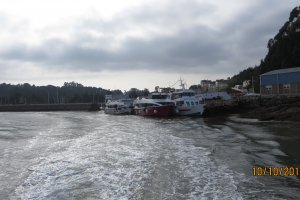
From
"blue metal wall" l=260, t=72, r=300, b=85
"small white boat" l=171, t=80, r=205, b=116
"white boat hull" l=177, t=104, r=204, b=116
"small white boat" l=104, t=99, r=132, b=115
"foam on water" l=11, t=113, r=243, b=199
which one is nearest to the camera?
"foam on water" l=11, t=113, r=243, b=199

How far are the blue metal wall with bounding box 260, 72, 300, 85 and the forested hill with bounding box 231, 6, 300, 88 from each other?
11189 millimetres

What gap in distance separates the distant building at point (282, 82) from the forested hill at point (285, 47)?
11098 mm

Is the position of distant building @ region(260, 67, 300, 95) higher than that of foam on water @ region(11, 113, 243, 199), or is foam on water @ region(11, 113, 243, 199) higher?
distant building @ region(260, 67, 300, 95)

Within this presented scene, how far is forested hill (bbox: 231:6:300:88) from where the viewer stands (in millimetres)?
77831

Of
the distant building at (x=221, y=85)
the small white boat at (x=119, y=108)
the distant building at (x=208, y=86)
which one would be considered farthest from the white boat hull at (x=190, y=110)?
the distant building at (x=221, y=85)

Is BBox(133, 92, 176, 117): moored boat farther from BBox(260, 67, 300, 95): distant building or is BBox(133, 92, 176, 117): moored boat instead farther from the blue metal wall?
BBox(260, 67, 300, 95): distant building

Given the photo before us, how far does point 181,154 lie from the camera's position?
20047 millimetres

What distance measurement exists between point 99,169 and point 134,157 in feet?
10.2

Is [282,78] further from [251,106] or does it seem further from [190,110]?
[190,110]

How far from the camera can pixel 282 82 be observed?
65.9 m

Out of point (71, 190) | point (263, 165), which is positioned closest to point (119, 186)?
point (71, 190)

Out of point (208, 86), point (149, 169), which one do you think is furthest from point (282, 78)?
point (208, 86)

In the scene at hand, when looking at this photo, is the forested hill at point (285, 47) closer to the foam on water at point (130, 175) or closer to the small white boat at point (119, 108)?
the small white boat at point (119, 108)

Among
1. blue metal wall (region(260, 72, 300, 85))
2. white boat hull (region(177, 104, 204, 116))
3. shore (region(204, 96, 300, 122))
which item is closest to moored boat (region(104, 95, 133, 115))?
white boat hull (region(177, 104, 204, 116))
